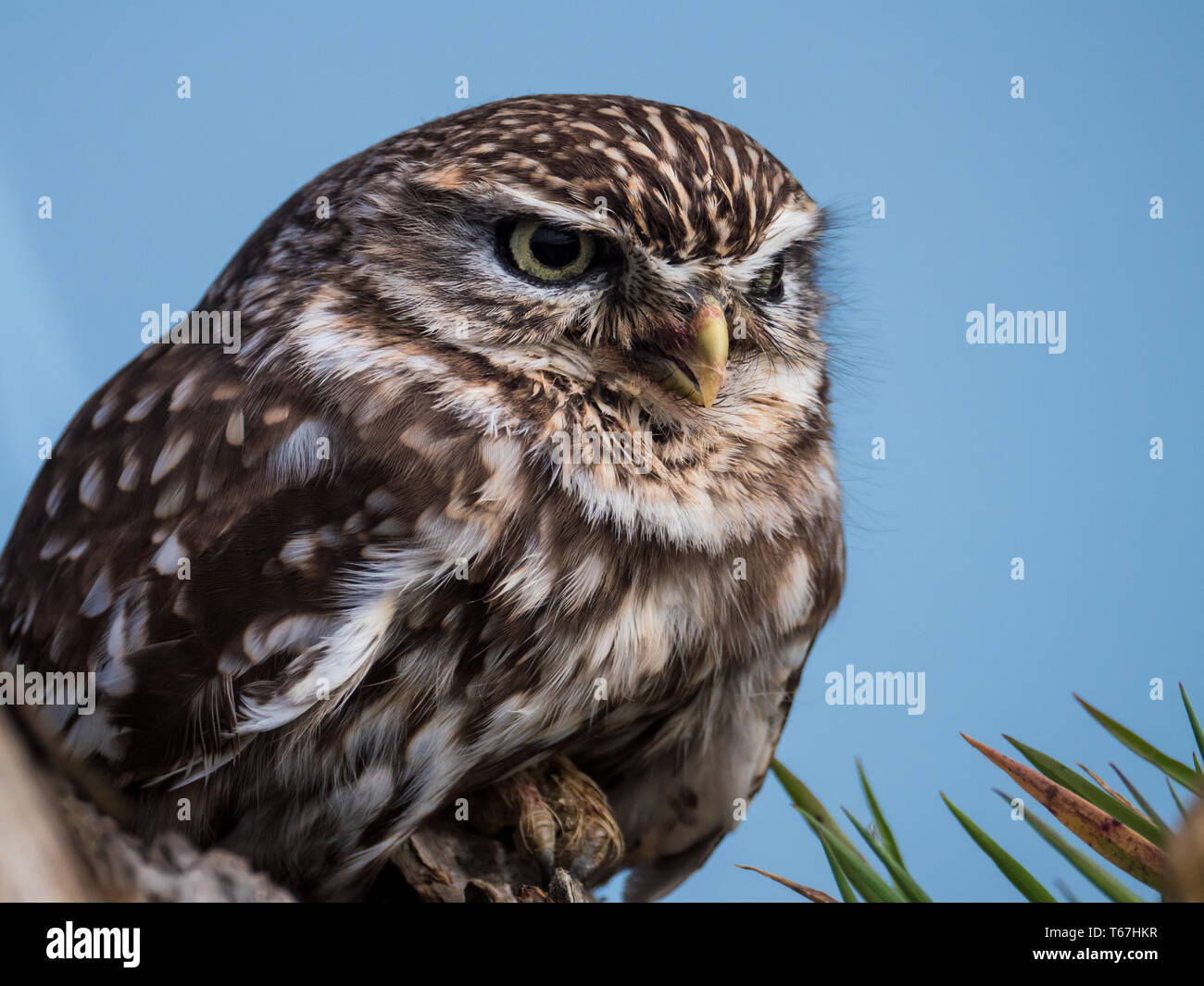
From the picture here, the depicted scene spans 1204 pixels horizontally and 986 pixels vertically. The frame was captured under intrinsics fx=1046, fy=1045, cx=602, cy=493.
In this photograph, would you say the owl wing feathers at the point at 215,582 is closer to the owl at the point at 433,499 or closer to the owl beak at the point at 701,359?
the owl at the point at 433,499

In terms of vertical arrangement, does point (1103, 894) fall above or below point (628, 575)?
below

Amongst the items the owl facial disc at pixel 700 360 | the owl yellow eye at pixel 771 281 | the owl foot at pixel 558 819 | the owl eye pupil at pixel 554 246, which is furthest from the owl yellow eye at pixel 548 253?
the owl foot at pixel 558 819

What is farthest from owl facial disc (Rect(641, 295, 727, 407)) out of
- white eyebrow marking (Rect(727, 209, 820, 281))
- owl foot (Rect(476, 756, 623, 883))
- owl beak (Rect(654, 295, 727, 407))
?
owl foot (Rect(476, 756, 623, 883))

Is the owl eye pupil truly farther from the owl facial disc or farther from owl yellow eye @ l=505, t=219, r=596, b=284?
the owl facial disc

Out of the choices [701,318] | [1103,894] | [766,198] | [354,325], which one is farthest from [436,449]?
[1103,894]
